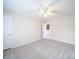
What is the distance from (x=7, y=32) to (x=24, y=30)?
1.51m

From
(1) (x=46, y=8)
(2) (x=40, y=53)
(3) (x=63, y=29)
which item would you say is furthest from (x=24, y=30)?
(3) (x=63, y=29)

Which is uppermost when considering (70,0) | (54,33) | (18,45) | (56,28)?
(70,0)

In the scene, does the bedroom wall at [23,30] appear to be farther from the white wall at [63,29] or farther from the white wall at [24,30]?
the white wall at [63,29]

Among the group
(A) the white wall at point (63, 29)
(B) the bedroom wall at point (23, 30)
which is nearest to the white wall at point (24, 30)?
(B) the bedroom wall at point (23, 30)

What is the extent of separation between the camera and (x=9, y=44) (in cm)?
446

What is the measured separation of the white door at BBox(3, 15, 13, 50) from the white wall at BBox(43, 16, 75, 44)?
4.15m

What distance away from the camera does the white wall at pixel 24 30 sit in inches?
196

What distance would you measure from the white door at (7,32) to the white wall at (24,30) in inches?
16.3

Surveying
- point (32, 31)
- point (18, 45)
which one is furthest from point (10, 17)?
point (32, 31)

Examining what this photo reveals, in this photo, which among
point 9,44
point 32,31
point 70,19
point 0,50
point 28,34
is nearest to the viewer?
point 0,50

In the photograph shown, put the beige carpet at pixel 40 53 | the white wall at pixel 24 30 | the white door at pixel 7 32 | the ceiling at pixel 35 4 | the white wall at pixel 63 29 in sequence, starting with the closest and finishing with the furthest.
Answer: the ceiling at pixel 35 4 → the beige carpet at pixel 40 53 → the white door at pixel 7 32 → the white wall at pixel 24 30 → the white wall at pixel 63 29

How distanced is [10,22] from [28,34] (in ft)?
6.52


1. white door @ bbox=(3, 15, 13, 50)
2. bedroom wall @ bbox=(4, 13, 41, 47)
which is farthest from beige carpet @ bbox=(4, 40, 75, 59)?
bedroom wall @ bbox=(4, 13, 41, 47)
